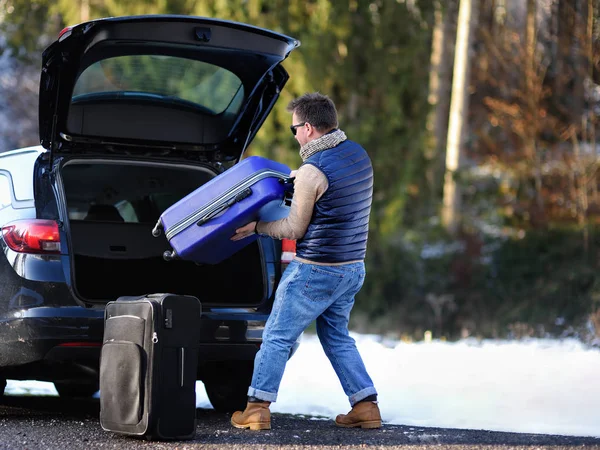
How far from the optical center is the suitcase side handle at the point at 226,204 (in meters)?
5.55

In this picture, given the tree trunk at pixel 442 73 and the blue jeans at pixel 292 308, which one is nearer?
the blue jeans at pixel 292 308

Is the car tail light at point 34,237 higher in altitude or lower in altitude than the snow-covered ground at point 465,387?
higher

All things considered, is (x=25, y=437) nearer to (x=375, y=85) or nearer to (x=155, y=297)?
(x=155, y=297)

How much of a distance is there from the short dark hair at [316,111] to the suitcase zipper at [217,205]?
33 centimetres

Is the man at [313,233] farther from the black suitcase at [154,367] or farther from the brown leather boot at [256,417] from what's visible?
the black suitcase at [154,367]

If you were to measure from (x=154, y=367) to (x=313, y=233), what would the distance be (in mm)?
1104

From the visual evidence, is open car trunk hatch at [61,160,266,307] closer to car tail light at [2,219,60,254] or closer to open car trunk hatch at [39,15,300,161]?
open car trunk hatch at [39,15,300,161]

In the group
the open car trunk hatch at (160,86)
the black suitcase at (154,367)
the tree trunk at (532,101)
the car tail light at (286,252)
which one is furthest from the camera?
the tree trunk at (532,101)

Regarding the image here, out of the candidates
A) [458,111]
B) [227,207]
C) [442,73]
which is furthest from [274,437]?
[458,111]

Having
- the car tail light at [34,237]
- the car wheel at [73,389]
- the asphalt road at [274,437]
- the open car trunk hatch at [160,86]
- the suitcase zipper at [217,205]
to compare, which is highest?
the open car trunk hatch at [160,86]

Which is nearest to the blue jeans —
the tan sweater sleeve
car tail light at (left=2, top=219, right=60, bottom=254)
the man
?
the man

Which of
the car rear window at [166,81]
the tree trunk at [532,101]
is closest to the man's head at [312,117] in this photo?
the car rear window at [166,81]

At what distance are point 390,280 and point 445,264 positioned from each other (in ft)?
3.15

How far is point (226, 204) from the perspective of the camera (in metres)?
5.57
